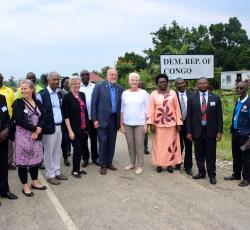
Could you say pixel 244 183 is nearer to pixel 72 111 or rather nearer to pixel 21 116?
pixel 72 111

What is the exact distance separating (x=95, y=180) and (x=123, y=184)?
613 millimetres

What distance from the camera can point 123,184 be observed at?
7203mm

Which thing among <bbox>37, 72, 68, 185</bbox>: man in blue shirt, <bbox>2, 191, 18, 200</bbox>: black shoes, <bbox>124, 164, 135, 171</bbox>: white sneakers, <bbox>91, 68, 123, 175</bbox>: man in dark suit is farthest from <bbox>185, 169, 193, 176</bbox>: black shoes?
<bbox>2, 191, 18, 200</bbox>: black shoes

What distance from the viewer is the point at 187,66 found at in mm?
10484

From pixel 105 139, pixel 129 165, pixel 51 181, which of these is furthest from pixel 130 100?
pixel 51 181

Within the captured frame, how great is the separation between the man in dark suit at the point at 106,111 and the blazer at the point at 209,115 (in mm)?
1622

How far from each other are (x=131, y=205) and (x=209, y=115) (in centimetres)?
233

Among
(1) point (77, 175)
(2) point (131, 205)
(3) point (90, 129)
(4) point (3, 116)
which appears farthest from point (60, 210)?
(3) point (90, 129)

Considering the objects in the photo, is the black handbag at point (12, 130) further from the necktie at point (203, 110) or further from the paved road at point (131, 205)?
the necktie at point (203, 110)

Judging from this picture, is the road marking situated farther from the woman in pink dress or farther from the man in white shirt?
the woman in pink dress

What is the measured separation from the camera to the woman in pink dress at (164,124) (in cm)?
786

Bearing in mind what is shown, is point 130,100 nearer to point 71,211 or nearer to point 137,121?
point 137,121

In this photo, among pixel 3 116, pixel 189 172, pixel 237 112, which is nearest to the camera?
pixel 3 116

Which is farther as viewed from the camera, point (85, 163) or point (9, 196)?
point (85, 163)
